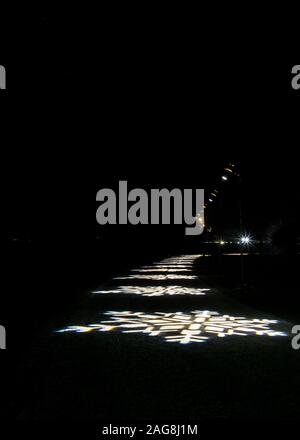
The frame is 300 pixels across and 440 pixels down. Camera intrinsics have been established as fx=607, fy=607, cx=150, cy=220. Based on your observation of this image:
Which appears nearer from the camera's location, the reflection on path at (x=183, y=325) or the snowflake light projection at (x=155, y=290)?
the reflection on path at (x=183, y=325)

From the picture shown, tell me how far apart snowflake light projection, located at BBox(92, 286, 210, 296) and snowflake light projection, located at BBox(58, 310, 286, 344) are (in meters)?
7.47

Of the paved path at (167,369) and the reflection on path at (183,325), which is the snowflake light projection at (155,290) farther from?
the paved path at (167,369)

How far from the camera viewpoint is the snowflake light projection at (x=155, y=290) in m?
Result: 24.5

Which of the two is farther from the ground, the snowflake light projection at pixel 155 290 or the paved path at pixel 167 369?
the paved path at pixel 167 369

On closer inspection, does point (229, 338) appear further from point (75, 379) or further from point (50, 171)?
point (50, 171)

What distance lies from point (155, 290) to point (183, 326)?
39.8 ft

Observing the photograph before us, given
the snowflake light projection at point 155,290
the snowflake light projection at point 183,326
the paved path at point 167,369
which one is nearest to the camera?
the paved path at point 167,369

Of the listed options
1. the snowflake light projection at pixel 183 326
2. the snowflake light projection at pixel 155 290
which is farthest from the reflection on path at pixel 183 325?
the snowflake light projection at pixel 155 290

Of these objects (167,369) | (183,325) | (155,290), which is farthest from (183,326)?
(155,290)

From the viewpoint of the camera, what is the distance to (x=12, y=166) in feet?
284

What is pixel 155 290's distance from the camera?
26.1m

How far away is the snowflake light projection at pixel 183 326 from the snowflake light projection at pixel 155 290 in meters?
7.47

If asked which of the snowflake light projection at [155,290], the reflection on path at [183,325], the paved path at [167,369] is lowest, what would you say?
the snowflake light projection at [155,290]
